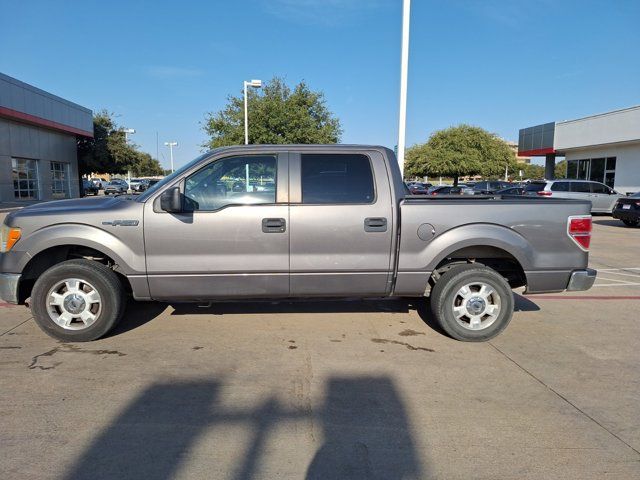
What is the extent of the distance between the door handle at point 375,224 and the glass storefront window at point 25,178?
98.7 feet

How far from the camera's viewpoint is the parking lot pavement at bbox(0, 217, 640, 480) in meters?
2.85

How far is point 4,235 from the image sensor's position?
463 centimetres

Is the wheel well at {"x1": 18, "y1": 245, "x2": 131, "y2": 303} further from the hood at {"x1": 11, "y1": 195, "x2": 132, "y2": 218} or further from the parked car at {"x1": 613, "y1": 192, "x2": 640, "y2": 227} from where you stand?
the parked car at {"x1": 613, "y1": 192, "x2": 640, "y2": 227}

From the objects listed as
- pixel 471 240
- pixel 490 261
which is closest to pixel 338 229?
pixel 471 240

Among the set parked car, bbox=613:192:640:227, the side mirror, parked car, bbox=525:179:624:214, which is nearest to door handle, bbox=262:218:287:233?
the side mirror

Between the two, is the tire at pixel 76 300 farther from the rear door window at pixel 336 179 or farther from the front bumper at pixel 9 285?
the rear door window at pixel 336 179

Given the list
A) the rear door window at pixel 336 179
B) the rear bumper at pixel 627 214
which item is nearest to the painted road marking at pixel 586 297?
the rear door window at pixel 336 179

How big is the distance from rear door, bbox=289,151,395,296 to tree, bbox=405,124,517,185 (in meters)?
40.3

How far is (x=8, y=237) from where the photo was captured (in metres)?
4.61

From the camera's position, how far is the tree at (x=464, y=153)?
4297 centimetres

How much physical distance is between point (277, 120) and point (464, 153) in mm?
24921

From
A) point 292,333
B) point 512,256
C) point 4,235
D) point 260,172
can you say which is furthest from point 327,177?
point 4,235

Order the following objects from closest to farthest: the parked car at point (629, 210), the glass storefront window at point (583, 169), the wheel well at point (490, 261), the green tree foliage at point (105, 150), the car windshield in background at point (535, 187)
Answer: the wheel well at point (490, 261), the parked car at point (629, 210), the car windshield in background at point (535, 187), the glass storefront window at point (583, 169), the green tree foliage at point (105, 150)

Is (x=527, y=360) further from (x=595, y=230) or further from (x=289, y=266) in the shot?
(x=595, y=230)
